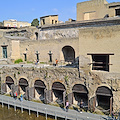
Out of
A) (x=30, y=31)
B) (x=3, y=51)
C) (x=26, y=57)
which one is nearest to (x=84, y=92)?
(x=26, y=57)

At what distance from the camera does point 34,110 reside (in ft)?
53.0

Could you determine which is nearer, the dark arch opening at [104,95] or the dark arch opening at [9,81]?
the dark arch opening at [104,95]

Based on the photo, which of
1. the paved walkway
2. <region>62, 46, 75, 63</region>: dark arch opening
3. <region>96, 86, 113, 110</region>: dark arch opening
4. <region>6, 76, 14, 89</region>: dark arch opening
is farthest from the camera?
<region>62, 46, 75, 63</region>: dark arch opening

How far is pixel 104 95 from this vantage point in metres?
15.1

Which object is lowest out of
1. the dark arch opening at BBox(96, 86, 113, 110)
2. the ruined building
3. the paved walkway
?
the paved walkway

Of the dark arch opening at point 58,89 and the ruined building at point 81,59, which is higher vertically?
the ruined building at point 81,59

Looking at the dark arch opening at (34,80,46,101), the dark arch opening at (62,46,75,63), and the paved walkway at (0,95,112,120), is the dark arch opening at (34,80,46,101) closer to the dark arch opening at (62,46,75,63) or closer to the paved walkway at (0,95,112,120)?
the paved walkway at (0,95,112,120)

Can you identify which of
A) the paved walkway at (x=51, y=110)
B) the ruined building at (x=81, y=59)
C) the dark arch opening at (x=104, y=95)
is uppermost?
the ruined building at (x=81, y=59)

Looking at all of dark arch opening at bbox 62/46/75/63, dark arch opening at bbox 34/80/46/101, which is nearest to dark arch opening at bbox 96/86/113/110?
dark arch opening at bbox 34/80/46/101

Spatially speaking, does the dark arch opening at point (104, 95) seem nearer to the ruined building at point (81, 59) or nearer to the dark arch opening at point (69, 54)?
the ruined building at point (81, 59)

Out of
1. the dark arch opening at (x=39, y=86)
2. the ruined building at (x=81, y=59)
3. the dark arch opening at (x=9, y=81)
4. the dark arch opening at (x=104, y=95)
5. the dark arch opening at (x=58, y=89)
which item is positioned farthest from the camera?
the dark arch opening at (x=9, y=81)

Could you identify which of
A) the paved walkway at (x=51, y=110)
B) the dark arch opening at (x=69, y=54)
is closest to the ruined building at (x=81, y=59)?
the dark arch opening at (x=69, y=54)

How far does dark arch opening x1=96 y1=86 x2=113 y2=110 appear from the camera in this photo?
1497 cm

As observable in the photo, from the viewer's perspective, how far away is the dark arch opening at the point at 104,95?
14974 millimetres
